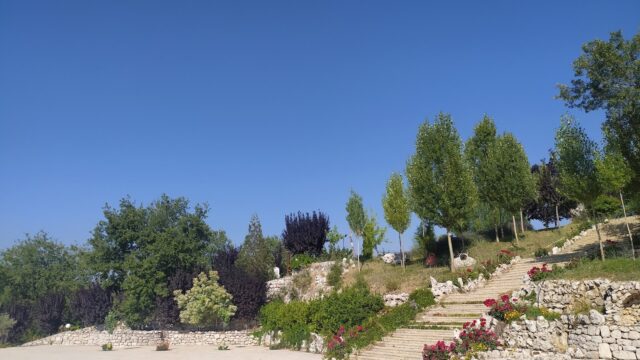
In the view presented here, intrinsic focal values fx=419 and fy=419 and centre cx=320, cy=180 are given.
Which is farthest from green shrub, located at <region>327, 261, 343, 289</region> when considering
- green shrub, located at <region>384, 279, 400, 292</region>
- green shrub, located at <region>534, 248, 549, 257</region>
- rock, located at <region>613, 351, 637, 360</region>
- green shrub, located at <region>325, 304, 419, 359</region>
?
rock, located at <region>613, 351, 637, 360</region>

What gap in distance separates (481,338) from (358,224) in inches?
729

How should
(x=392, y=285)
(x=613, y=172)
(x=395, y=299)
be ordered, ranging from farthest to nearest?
(x=392, y=285) < (x=395, y=299) < (x=613, y=172)

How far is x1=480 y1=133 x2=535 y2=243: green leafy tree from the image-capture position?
28656mm

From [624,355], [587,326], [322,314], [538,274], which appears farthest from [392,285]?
[624,355]

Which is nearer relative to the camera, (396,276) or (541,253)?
(541,253)

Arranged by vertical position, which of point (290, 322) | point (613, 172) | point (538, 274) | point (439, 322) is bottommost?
point (290, 322)

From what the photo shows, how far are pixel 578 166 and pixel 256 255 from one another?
21.7 metres

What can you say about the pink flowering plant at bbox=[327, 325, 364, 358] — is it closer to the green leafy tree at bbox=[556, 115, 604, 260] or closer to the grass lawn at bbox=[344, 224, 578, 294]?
the grass lawn at bbox=[344, 224, 578, 294]

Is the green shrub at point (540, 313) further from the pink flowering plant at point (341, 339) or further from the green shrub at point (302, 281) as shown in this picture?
the green shrub at point (302, 281)

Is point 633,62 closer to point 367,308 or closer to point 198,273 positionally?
point 367,308

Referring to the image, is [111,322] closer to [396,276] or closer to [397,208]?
[396,276]

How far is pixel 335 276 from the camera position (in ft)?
87.5

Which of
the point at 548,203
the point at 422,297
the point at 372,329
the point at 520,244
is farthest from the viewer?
the point at 548,203

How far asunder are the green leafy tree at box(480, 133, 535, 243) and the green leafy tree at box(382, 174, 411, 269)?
22.6 ft
